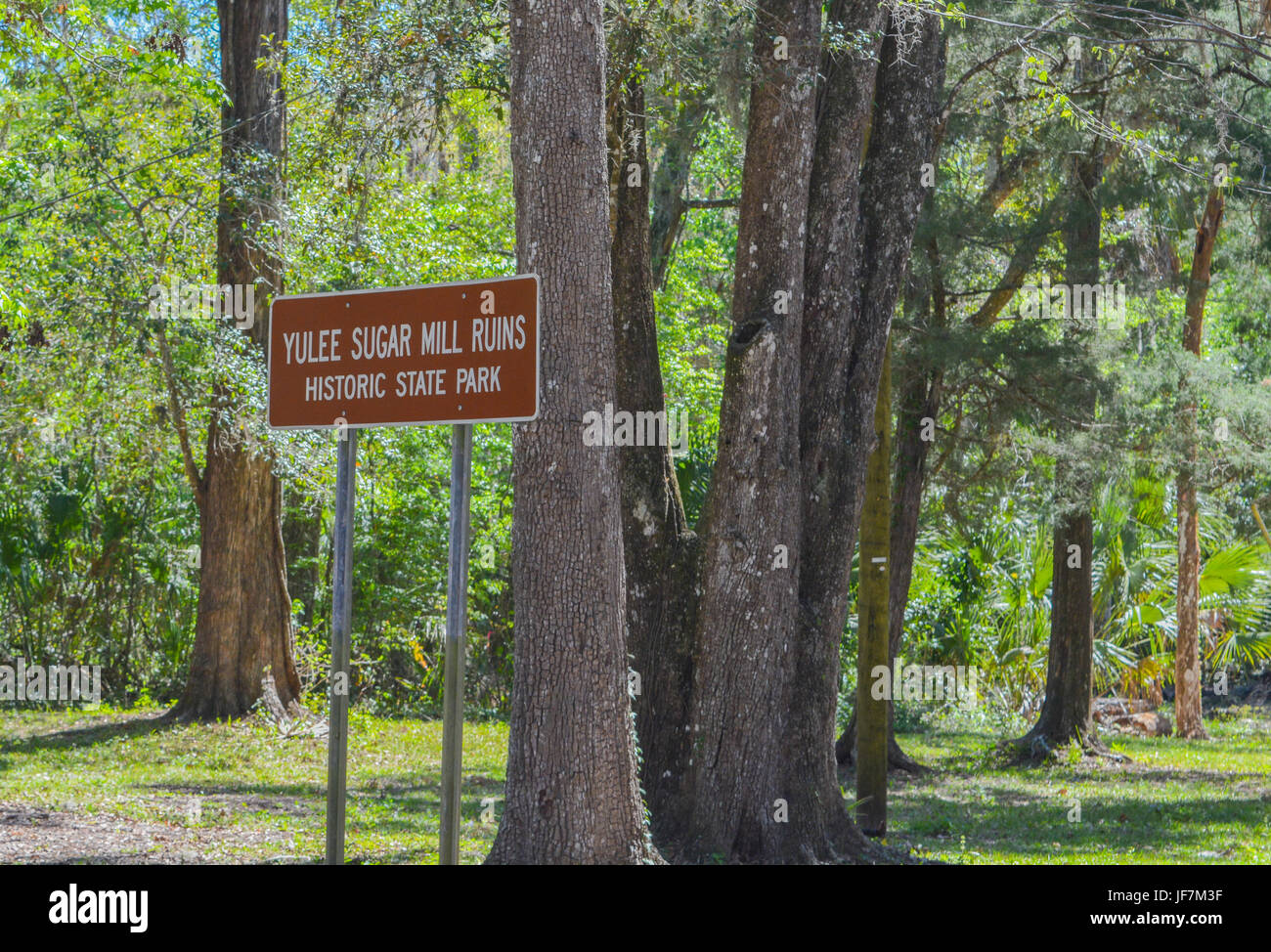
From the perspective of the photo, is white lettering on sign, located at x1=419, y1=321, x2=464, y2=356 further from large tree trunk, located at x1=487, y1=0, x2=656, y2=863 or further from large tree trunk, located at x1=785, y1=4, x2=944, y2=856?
large tree trunk, located at x1=785, y1=4, x2=944, y2=856

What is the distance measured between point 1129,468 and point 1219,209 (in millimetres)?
4642

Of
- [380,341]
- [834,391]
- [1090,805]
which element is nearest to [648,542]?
[834,391]

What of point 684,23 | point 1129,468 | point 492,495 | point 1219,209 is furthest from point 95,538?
point 1219,209

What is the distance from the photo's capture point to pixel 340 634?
5379 millimetres

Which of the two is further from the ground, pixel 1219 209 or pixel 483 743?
pixel 1219 209

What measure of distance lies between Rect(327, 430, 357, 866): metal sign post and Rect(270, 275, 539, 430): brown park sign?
178 mm

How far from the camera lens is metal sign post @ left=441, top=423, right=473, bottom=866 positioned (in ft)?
16.3

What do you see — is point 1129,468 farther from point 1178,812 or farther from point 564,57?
point 564,57

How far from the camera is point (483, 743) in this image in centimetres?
1593

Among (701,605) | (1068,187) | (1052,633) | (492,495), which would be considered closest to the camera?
(701,605)

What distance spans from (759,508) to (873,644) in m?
2.28

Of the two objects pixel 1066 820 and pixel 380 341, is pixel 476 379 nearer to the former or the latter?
pixel 380 341

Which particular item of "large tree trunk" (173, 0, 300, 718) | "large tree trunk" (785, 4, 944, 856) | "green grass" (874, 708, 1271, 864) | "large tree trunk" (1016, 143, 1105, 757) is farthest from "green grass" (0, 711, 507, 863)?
"large tree trunk" (1016, 143, 1105, 757)

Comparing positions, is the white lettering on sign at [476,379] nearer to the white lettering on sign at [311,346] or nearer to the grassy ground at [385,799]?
the white lettering on sign at [311,346]
